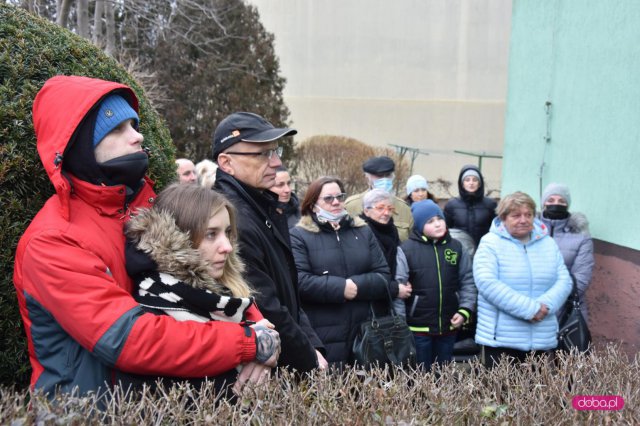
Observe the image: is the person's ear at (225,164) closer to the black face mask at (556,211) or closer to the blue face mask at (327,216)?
the blue face mask at (327,216)

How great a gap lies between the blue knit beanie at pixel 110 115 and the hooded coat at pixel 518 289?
333 cm

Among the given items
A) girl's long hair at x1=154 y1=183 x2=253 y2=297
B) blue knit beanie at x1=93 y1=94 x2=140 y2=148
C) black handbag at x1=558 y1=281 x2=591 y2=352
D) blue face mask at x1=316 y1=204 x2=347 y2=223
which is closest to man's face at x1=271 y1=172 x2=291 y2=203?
blue face mask at x1=316 y1=204 x2=347 y2=223

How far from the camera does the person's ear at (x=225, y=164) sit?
119 inches

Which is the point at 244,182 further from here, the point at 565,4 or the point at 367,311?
the point at 565,4

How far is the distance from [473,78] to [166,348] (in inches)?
805

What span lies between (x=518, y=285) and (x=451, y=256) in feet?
2.26

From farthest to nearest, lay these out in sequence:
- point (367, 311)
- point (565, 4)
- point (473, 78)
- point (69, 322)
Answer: point (473, 78) < point (565, 4) < point (367, 311) < point (69, 322)

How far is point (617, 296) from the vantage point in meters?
6.11

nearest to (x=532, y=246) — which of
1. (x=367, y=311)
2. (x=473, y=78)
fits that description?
(x=367, y=311)

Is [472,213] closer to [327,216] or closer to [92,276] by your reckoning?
[327,216]

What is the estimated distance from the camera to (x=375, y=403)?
221 centimetres

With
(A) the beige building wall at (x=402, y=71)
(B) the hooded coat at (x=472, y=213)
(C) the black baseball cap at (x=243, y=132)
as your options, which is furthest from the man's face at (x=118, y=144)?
(A) the beige building wall at (x=402, y=71)

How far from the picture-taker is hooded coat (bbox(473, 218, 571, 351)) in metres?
4.85

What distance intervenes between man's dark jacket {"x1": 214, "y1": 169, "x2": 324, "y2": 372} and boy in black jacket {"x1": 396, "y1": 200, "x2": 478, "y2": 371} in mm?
2200
